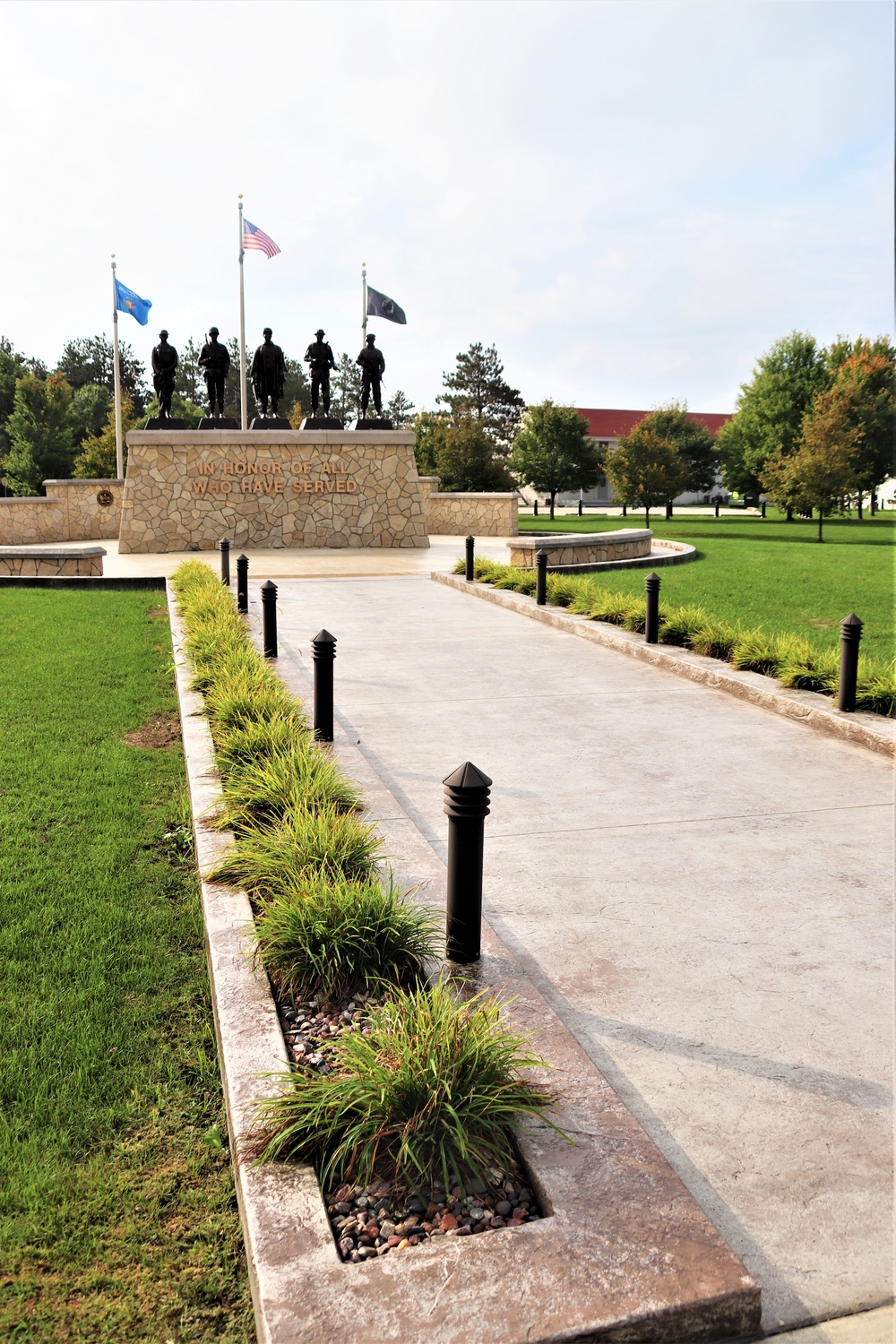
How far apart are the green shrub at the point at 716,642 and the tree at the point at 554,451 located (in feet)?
123

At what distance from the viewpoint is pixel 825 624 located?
43.1ft

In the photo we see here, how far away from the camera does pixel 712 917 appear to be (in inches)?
182

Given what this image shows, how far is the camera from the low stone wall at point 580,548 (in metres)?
19.5

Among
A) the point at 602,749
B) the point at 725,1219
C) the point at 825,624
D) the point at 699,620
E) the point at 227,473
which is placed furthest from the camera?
the point at 227,473

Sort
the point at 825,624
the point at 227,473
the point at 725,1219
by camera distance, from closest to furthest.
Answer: the point at 725,1219, the point at 825,624, the point at 227,473

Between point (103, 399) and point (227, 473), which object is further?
point (103, 399)

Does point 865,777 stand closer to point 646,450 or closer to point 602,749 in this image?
point 602,749

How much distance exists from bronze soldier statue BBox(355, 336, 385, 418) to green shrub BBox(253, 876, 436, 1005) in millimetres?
24286

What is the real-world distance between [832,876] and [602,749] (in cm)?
245

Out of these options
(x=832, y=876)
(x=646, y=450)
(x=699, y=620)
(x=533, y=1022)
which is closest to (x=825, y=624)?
(x=699, y=620)

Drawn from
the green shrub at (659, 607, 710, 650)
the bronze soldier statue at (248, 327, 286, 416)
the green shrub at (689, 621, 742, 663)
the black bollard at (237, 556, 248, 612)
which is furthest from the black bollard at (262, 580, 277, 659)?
the bronze soldier statue at (248, 327, 286, 416)

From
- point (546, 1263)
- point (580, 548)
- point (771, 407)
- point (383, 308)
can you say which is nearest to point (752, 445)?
point (771, 407)

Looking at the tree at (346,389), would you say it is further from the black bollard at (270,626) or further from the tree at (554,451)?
the black bollard at (270,626)

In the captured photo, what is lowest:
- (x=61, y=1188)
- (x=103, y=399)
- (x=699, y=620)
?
(x=61, y=1188)
